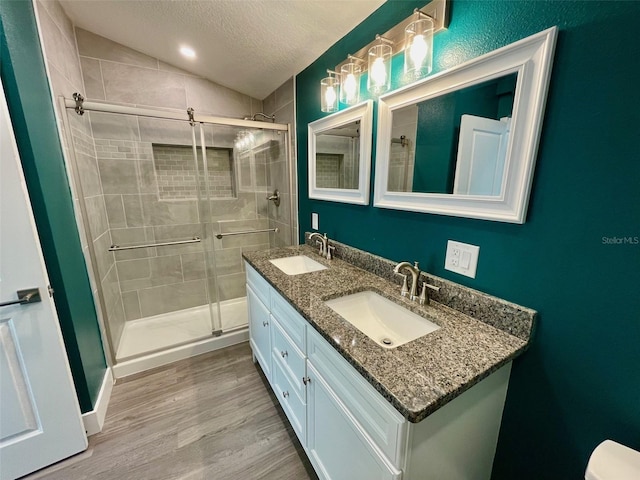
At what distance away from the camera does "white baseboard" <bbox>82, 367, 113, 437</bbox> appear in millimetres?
1436

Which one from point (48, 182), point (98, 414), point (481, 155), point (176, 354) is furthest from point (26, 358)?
point (481, 155)

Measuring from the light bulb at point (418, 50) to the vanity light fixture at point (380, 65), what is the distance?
18 cm

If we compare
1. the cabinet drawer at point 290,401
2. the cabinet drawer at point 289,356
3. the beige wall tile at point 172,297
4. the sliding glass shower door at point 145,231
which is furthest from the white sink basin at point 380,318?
the beige wall tile at point 172,297

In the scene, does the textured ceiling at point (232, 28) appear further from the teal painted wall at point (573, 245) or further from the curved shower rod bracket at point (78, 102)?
the teal painted wall at point (573, 245)

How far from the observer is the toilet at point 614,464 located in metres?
0.60

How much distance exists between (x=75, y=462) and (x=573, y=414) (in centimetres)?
219

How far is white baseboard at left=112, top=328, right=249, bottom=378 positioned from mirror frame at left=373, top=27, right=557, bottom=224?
2.01 meters

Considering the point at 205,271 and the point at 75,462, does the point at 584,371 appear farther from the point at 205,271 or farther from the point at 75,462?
the point at 205,271

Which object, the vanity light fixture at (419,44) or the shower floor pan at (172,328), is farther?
the shower floor pan at (172,328)

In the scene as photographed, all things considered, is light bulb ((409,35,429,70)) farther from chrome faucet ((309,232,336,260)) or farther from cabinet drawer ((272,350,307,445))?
cabinet drawer ((272,350,307,445))

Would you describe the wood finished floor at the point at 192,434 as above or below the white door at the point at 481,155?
below

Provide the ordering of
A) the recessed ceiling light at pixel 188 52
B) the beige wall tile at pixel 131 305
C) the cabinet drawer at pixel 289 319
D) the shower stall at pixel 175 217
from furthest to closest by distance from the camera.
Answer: the beige wall tile at pixel 131 305
the shower stall at pixel 175 217
the recessed ceiling light at pixel 188 52
the cabinet drawer at pixel 289 319

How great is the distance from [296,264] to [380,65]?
4.21 feet

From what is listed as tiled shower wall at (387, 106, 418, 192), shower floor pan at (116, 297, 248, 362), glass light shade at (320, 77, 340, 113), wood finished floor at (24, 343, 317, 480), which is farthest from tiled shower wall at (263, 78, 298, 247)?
wood finished floor at (24, 343, 317, 480)
